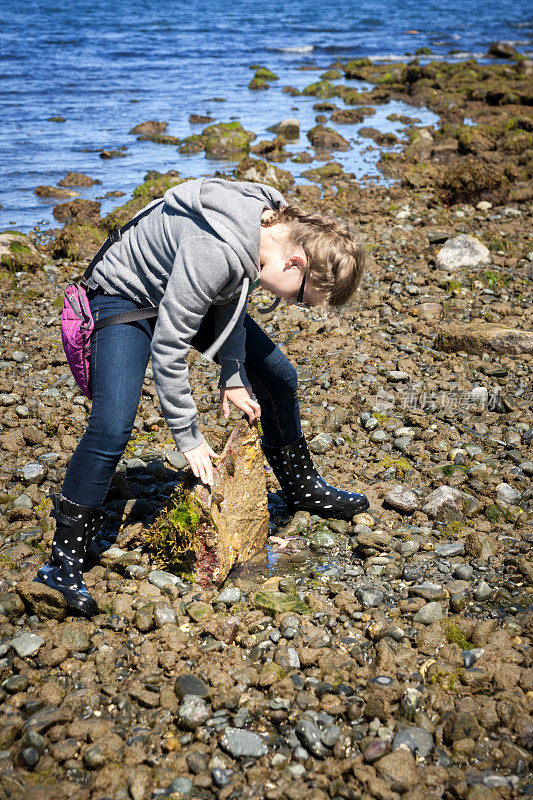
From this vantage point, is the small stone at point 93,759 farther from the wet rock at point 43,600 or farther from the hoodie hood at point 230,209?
the hoodie hood at point 230,209

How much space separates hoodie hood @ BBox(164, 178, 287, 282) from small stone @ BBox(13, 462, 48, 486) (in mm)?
2324

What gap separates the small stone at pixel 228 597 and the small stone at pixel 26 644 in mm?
926

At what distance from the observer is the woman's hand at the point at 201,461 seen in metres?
3.64

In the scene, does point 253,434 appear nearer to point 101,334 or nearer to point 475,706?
point 101,334

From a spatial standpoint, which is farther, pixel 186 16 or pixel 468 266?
pixel 186 16

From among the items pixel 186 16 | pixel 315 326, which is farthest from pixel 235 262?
pixel 186 16

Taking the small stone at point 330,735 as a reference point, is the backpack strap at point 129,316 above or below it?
above

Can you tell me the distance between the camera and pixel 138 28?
3862 centimetres

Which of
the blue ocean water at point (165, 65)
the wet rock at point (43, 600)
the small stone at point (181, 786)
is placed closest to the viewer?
the small stone at point (181, 786)

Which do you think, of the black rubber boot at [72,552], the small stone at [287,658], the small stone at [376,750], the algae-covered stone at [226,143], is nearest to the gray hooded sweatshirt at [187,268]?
the black rubber boot at [72,552]

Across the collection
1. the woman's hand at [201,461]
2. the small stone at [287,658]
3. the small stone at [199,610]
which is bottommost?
the small stone at [199,610]

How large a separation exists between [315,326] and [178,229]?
13.5ft

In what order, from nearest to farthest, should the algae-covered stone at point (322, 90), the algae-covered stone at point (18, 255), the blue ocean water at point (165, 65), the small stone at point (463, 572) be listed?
the small stone at point (463, 572) → the algae-covered stone at point (18, 255) → the blue ocean water at point (165, 65) → the algae-covered stone at point (322, 90)

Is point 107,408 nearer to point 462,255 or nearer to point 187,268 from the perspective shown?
point 187,268
